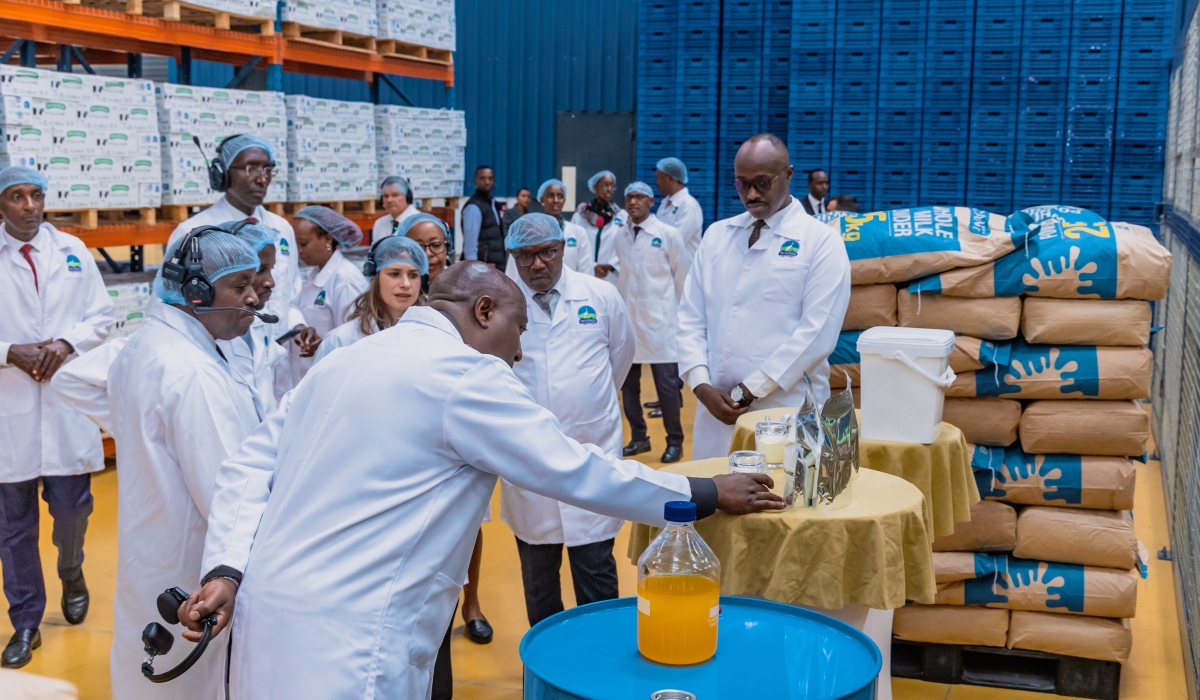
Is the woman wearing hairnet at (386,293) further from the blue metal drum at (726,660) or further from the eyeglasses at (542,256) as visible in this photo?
the blue metal drum at (726,660)

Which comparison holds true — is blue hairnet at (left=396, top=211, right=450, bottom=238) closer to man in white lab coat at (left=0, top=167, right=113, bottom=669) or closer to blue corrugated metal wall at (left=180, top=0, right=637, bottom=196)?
man in white lab coat at (left=0, top=167, right=113, bottom=669)

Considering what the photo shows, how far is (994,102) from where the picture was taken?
31.8 feet

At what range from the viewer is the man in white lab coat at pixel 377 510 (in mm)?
2174

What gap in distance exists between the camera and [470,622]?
4945 mm

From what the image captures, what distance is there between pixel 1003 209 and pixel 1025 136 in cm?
67

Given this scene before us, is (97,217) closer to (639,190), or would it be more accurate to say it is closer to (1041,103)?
(639,190)

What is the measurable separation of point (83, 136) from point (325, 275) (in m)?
2.01

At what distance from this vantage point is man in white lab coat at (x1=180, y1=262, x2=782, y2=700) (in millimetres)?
2174

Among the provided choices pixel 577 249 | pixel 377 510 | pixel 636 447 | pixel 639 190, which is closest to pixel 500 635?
pixel 377 510

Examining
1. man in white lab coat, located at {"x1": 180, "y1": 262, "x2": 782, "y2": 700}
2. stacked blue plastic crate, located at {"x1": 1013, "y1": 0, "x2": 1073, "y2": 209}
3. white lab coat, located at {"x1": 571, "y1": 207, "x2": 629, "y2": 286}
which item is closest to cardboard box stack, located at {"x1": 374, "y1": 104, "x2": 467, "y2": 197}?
white lab coat, located at {"x1": 571, "y1": 207, "x2": 629, "y2": 286}

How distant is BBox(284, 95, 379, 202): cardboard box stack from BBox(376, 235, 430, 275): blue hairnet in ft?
13.6

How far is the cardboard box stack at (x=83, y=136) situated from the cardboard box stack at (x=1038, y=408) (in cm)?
459

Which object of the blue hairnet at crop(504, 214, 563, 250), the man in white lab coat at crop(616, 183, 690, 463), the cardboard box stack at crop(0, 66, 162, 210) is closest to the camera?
the blue hairnet at crop(504, 214, 563, 250)

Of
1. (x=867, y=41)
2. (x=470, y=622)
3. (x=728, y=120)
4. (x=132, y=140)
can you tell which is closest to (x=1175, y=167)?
(x=867, y=41)
